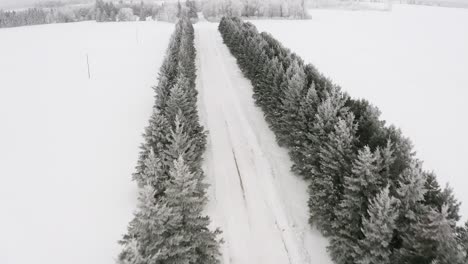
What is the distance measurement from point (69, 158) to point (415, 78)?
1141 inches

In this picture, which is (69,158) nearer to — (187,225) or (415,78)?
(187,225)

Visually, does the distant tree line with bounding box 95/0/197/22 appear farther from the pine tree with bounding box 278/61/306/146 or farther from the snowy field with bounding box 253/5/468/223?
the pine tree with bounding box 278/61/306/146

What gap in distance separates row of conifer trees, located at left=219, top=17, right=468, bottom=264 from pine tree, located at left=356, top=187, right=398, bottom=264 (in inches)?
0.9

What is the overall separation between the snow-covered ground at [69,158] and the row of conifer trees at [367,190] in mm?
6832

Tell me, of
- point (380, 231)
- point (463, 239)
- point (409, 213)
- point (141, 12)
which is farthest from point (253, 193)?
point (141, 12)

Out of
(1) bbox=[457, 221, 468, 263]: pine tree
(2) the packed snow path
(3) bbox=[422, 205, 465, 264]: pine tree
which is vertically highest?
(3) bbox=[422, 205, 465, 264]: pine tree

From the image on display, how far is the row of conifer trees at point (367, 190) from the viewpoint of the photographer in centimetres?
709

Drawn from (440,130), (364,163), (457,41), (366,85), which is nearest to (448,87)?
(366,85)

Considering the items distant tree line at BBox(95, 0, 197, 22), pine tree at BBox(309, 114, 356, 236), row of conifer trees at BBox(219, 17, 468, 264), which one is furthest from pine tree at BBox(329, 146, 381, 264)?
distant tree line at BBox(95, 0, 197, 22)

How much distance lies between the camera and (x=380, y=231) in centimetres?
764

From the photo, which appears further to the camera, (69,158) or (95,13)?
(95,13)

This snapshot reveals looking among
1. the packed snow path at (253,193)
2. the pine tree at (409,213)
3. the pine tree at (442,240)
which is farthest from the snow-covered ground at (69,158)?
the pine tree at (442,240)

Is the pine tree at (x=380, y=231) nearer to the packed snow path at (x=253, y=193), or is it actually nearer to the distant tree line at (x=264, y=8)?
the packed snow path at (x=253, y=193)

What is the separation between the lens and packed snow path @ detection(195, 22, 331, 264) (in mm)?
9820
